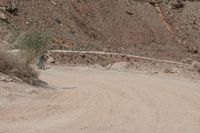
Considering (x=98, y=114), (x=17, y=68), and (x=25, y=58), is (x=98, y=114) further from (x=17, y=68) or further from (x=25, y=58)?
(x=25, y=58)

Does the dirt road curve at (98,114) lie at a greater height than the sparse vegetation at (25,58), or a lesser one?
lesser

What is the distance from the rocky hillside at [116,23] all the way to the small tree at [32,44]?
22.0 m

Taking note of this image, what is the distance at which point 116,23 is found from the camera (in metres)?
53.9

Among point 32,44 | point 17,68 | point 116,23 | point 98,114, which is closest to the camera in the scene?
point 98,114

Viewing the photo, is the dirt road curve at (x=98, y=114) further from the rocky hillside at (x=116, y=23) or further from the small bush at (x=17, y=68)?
the rocky hillside at (x=116, y=23)

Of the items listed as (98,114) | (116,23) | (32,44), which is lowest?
(98,114)

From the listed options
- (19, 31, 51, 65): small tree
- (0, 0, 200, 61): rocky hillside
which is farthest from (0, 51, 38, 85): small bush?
(0, 0, 200, 61): rocky hillside

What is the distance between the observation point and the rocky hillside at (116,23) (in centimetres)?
Result: 4634

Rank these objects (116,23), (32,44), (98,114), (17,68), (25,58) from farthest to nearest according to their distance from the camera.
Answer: (116,23)
(32,44)
(25,58)
(17,68)
(98,114)

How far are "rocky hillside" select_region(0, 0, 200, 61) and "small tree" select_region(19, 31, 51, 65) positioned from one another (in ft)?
72.1

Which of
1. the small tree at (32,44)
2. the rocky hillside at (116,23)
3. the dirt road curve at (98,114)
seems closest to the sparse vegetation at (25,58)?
the small tree at (32,44)

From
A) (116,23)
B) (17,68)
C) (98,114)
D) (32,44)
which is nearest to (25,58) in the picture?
(17,68)

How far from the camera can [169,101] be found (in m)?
18.2

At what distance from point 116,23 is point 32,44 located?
1367 inches
